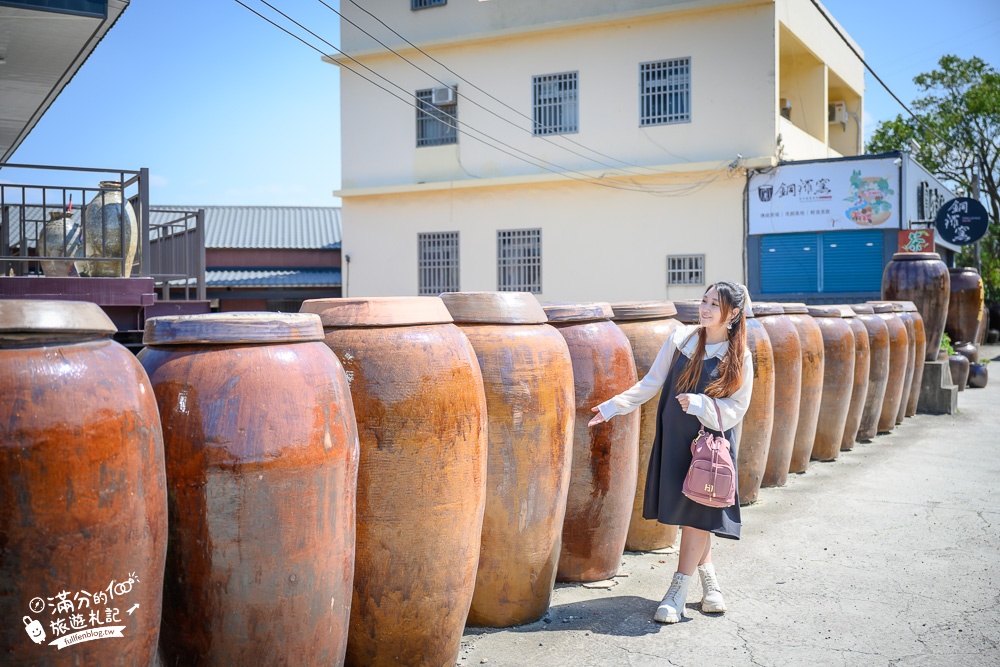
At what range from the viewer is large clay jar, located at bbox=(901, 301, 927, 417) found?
11188 millimetres

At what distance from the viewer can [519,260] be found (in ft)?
69.6

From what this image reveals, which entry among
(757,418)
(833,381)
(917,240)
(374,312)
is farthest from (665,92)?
(374,312)

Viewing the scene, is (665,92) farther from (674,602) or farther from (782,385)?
(674,602)

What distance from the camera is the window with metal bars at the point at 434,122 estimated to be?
21734mm

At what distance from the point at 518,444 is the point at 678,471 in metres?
0.82

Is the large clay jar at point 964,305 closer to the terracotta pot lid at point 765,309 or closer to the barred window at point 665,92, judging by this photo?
the barred window at point 665,92

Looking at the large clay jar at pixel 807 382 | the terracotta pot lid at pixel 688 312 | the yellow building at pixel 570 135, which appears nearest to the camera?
the terracotta pot lid at pixel 688 312

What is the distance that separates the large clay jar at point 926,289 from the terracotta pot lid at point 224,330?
38.0 feet

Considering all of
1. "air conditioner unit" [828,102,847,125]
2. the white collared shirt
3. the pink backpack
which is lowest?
the pink backpack

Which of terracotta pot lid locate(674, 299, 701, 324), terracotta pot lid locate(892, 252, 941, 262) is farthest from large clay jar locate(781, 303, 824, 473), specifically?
terracotta pot lid locate(892, 252, 941, 262)

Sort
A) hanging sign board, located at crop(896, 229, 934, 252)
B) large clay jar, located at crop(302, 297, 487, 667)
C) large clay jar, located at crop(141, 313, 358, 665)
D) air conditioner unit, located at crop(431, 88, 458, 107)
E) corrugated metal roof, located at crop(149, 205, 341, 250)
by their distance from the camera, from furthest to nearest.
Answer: corrugated metal roof, located at crop(149, 205, 341, 250), air conditioner unit, located at crop(431, 88, 458, 107), hanging sign board, located at crop(896, 229, 934, 252), large clay jar, located at crop(302, 297, 487, 667), large clay jar, located at crop(141, 313, 358, 665)

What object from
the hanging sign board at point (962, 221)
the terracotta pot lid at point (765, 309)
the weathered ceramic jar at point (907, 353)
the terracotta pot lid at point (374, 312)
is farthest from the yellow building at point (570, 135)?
the terracotta pot lid at point (374, 312)

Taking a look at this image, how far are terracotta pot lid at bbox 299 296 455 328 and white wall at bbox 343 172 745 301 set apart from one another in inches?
630

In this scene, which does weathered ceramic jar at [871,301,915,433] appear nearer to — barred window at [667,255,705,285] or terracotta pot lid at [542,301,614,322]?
terracotta pot lid at [542,301,614,322]
